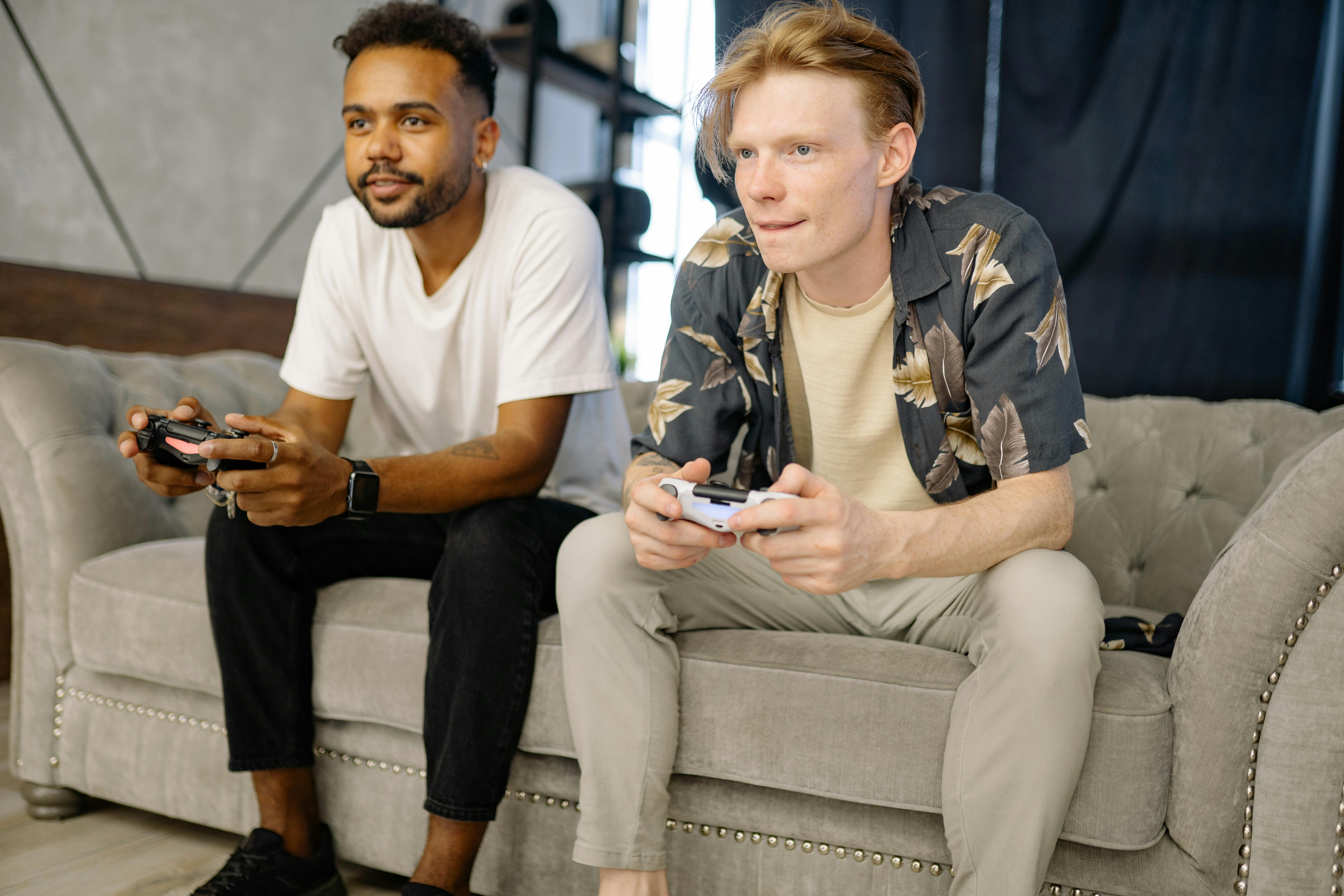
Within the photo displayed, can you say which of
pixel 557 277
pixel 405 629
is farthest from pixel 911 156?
pixel 405 629

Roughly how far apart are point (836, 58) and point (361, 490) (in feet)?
2.57

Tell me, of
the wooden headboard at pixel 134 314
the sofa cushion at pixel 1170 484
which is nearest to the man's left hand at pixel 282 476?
the sofa cushion at pixel 1170 484

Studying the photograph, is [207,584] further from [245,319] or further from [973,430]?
[245,319]

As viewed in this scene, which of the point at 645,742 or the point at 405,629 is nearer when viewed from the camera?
the point at 645,742

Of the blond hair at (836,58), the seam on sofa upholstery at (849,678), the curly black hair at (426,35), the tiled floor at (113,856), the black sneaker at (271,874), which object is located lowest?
the tiled floor at (113,856)

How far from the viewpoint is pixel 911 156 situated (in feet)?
3.92

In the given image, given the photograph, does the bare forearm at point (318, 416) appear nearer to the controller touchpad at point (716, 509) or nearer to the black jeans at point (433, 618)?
the black jeans at point (433, 618)

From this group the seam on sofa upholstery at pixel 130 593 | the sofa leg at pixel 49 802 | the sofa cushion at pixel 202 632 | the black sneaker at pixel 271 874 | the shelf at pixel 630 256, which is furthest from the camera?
the shelf at pixel 630 256

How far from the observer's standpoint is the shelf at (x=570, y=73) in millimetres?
3119

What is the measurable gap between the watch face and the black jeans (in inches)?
4.4

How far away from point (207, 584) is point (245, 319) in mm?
1697

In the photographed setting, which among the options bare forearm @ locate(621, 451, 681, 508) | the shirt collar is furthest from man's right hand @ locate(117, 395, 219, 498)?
the shirt collar

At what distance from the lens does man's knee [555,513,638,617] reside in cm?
107

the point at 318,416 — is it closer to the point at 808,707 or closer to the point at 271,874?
the point at 271,874
